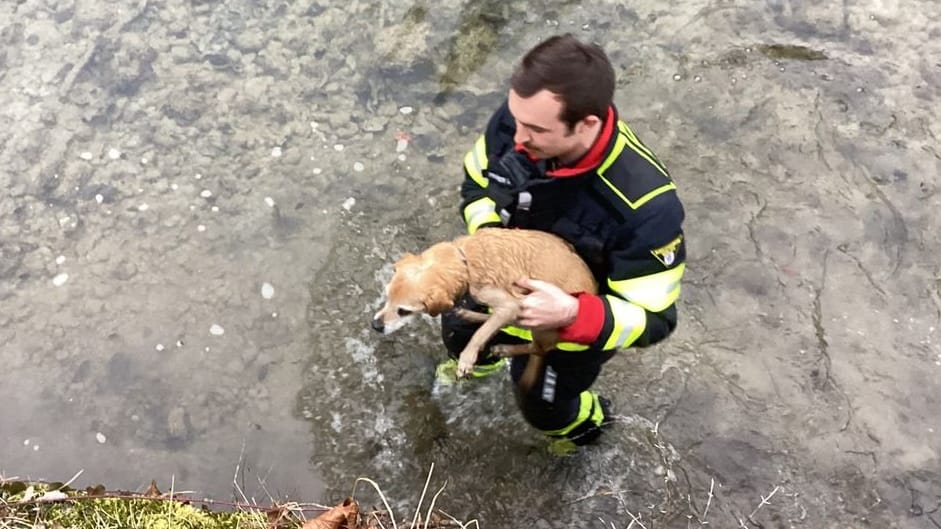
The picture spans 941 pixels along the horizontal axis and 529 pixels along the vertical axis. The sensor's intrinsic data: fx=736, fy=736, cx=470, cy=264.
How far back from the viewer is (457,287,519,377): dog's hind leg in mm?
2668

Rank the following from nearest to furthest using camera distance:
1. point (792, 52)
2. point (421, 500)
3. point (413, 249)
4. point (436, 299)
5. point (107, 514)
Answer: point (436, 299), point (107, 514), point (421, 500), point (413, 249), point (792, 52)

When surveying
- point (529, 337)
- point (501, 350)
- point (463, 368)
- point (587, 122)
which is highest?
point (587, 122)

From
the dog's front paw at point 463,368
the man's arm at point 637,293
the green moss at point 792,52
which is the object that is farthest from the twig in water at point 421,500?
the green moss at point 792,52

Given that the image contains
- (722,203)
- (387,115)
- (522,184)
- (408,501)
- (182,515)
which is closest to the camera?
(522,184)

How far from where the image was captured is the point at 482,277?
271cm

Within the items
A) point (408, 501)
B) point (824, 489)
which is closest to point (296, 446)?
point (408, 501)

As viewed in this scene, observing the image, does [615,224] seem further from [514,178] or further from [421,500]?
[421,500]

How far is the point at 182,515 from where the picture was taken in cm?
300

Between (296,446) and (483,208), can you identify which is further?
(296,446)

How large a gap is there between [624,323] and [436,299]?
0.70 m

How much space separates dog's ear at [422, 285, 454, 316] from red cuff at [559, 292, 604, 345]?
0.44 metres

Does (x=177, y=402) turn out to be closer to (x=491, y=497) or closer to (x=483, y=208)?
(x=491, y=497)

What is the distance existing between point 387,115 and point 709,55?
246 centimetres

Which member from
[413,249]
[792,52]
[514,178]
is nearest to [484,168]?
[514,178]
